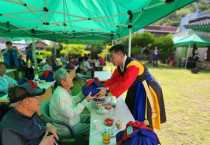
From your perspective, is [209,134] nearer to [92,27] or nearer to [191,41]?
[92,27]

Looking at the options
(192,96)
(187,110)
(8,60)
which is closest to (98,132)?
(187,110)

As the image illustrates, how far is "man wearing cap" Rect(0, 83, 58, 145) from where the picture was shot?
3.35ft

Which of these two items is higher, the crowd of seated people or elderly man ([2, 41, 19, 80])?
elderly man ([2, 41, 19, 80])

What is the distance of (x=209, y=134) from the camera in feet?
9.59

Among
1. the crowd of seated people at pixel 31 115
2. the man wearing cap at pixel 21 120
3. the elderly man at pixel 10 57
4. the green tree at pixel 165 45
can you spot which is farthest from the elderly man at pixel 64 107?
the green tree at pixel 165 45

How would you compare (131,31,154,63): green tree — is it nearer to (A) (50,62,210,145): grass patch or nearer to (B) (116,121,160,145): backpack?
(A) (50,62,210,145): grass patch

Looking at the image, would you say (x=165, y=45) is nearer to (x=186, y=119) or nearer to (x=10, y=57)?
(x=186, y=119)

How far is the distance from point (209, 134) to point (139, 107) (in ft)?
7.66

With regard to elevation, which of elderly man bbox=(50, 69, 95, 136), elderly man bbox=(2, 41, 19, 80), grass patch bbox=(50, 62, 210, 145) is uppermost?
elderly man bbox=(2, 41, 19, 80)

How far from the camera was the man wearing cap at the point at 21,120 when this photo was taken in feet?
3.35

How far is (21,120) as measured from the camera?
1123mm

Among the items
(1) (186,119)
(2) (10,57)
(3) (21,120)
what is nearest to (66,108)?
(3) (21,120)

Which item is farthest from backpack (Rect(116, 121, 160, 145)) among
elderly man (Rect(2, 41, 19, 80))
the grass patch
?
elderly man (Rect(2, 41, 19, 80))

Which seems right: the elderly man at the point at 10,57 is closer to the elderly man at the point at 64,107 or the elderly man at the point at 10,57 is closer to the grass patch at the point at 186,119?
the grass patch at the point at 186,119
